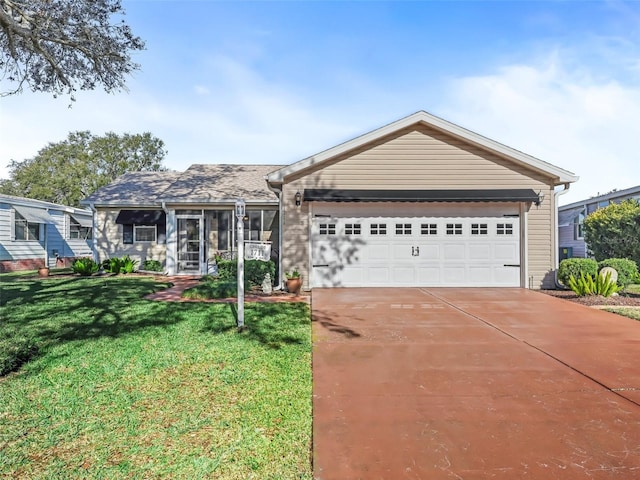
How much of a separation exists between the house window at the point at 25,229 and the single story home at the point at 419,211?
44.4 ft

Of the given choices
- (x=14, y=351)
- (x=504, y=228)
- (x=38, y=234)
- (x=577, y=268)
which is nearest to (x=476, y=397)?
(x=14, y=351)

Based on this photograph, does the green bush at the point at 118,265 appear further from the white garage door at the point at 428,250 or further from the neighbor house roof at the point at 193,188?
the white garage door at the point at 428,250

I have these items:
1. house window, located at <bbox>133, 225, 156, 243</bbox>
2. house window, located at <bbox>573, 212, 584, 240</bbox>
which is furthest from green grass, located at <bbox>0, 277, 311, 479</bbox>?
house window, located at <bbox>573, 212, 584, 240</bbox>

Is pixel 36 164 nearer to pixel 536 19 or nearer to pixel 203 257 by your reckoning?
pixel 203 257

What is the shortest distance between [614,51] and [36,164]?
4322 cm

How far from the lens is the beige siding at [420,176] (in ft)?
34.0

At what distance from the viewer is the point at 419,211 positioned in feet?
35.1

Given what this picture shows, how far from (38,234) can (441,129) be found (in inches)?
744

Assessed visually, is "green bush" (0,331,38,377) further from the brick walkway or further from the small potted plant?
the small potted plant

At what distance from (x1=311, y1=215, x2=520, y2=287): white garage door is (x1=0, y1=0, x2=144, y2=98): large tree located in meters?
7.61

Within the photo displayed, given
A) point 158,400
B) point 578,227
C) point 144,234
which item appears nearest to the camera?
point 158,400

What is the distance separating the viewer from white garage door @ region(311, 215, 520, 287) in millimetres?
10625

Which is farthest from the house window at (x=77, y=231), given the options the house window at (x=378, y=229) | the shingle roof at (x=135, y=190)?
the house window at (x=378, y=229)

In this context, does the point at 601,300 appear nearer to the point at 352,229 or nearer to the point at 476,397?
the point at 352,229
